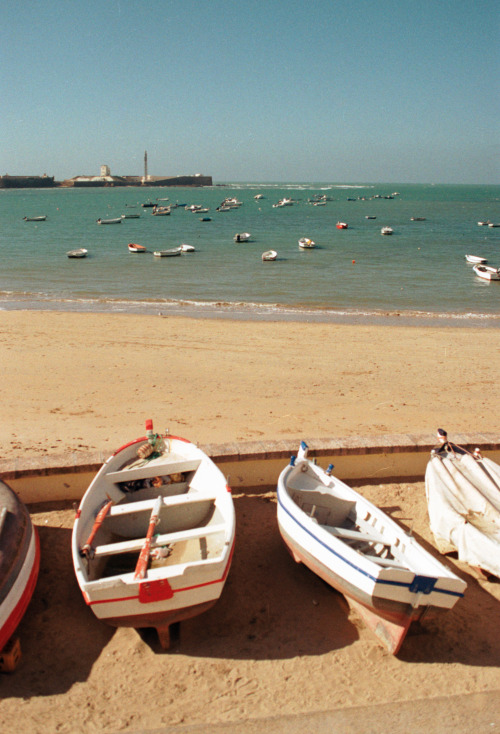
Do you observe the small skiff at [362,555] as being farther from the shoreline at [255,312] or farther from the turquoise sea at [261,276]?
the turquoise sea at [261,276]

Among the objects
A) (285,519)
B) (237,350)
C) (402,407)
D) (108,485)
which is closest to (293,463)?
(285,519)

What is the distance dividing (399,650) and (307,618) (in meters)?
0.89

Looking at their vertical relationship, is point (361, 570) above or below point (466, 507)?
above

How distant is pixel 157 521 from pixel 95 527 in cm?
63

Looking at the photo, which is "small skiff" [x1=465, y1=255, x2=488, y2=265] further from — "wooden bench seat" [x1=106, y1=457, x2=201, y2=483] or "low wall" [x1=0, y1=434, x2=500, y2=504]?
"wooden bench seat" [x1=106, y1=457, x2=201, y2=483]

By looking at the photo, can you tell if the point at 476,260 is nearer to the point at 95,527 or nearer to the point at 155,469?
the point at 155,469

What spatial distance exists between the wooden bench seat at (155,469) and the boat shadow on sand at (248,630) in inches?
39.6

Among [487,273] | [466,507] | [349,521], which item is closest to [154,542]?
[349,521]

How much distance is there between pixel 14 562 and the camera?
4914 millimetres

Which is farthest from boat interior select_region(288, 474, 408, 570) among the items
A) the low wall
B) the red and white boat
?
the red and white boat

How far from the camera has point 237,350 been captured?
648 inches

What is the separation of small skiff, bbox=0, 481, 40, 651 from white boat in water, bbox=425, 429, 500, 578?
14.4 ft

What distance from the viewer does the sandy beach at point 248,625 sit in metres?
4.43

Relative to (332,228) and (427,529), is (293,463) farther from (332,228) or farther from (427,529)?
(332,228)
